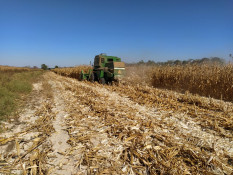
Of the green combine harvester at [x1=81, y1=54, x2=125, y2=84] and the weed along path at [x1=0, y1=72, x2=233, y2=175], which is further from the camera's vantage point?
the green combine harvester at [x1=81, y1=54, x2=125, y2=84]

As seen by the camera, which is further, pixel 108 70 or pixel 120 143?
pixel 108 70

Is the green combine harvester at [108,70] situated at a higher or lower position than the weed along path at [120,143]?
higher

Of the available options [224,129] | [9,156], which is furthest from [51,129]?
[224,129]

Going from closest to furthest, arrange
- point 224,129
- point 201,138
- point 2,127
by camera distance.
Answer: point 201,138 → point 224,129 → point 2,127

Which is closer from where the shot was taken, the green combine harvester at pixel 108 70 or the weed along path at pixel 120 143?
the weed along path at pixel 120 143

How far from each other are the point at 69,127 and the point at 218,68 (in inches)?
307

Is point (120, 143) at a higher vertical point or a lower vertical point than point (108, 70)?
lower

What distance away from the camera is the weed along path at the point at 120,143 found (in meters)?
1.79

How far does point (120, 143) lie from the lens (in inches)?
91.6

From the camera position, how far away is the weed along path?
179cm

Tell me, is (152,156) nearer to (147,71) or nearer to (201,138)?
(201,138)

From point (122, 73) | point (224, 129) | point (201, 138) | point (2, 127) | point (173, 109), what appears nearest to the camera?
point (201, 138)

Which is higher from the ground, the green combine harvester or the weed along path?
the green combine harvester

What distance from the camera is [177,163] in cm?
182
